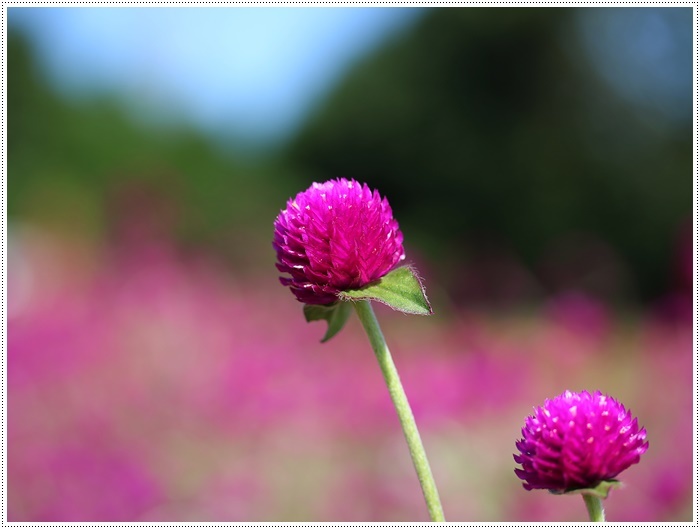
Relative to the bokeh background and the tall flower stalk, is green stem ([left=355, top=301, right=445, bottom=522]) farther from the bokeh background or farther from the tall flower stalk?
the bokeh background

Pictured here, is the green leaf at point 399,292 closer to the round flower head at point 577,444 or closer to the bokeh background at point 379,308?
the round flower head at point 577,444

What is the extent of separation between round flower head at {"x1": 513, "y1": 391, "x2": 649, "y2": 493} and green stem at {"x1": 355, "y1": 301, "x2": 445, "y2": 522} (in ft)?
0.26

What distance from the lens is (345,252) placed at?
696mm

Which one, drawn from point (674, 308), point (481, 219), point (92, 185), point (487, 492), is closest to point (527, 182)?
point (481, 219)

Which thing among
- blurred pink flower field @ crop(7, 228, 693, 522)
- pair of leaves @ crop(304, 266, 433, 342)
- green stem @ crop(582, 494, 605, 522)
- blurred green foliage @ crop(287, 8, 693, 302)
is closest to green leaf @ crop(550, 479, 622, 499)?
green stem @ crop(582, 494, 605, 522)

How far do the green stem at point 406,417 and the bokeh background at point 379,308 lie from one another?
6.75 ft

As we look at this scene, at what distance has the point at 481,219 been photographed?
39.9 ft

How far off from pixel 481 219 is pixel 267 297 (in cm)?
687

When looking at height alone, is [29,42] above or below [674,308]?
above

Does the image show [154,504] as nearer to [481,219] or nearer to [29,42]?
[481,219]

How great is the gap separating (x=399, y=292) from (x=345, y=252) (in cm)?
6

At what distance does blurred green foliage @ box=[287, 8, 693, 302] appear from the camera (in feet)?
35.7

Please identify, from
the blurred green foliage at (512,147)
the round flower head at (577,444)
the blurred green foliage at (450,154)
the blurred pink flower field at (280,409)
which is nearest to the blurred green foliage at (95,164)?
the blurred green foliage at (450,154)

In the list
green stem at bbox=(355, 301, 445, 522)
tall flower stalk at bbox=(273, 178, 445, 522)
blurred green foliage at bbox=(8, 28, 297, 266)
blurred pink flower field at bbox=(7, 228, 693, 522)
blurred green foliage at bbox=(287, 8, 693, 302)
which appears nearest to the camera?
green stem at bbox=(355, 301, 445, 522)
